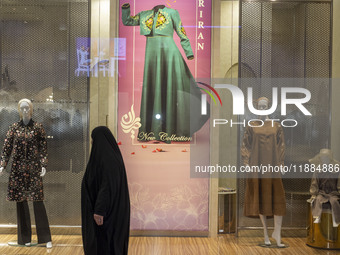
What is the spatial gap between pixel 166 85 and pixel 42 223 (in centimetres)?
173

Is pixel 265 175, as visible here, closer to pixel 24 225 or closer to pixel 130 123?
pixel 130 123

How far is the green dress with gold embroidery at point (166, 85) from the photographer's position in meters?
4.75

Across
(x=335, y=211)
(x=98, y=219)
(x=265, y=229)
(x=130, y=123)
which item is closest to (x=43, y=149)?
(x=130, y=123)

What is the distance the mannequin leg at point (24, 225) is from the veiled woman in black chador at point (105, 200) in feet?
2.99

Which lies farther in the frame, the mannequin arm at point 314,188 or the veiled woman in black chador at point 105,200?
the mannequin arm at point 314,188

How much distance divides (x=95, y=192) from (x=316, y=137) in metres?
2.18

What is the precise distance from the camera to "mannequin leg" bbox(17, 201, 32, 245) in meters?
4.78

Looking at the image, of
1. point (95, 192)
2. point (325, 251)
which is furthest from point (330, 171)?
point (95, 192)

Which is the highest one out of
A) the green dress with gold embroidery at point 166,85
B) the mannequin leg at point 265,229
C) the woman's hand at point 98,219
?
the green dress with gold embroidery at point 166,85

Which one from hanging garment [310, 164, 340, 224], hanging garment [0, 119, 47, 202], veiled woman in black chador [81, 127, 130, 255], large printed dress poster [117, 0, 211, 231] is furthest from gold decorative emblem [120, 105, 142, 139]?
hanging garment [310, 164, 340, 224]

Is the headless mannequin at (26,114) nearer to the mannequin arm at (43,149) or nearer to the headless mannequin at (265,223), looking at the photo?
the mannequin arm at (43,149)

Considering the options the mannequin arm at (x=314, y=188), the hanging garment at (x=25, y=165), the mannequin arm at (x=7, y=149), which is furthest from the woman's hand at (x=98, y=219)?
the mannequin arm at (x=314, y=188)

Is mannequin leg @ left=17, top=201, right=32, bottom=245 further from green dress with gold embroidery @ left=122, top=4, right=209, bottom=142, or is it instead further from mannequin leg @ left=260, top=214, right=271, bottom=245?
mannequin leg @ left=260, top=214, right=271, bottom=245

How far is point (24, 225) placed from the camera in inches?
188
